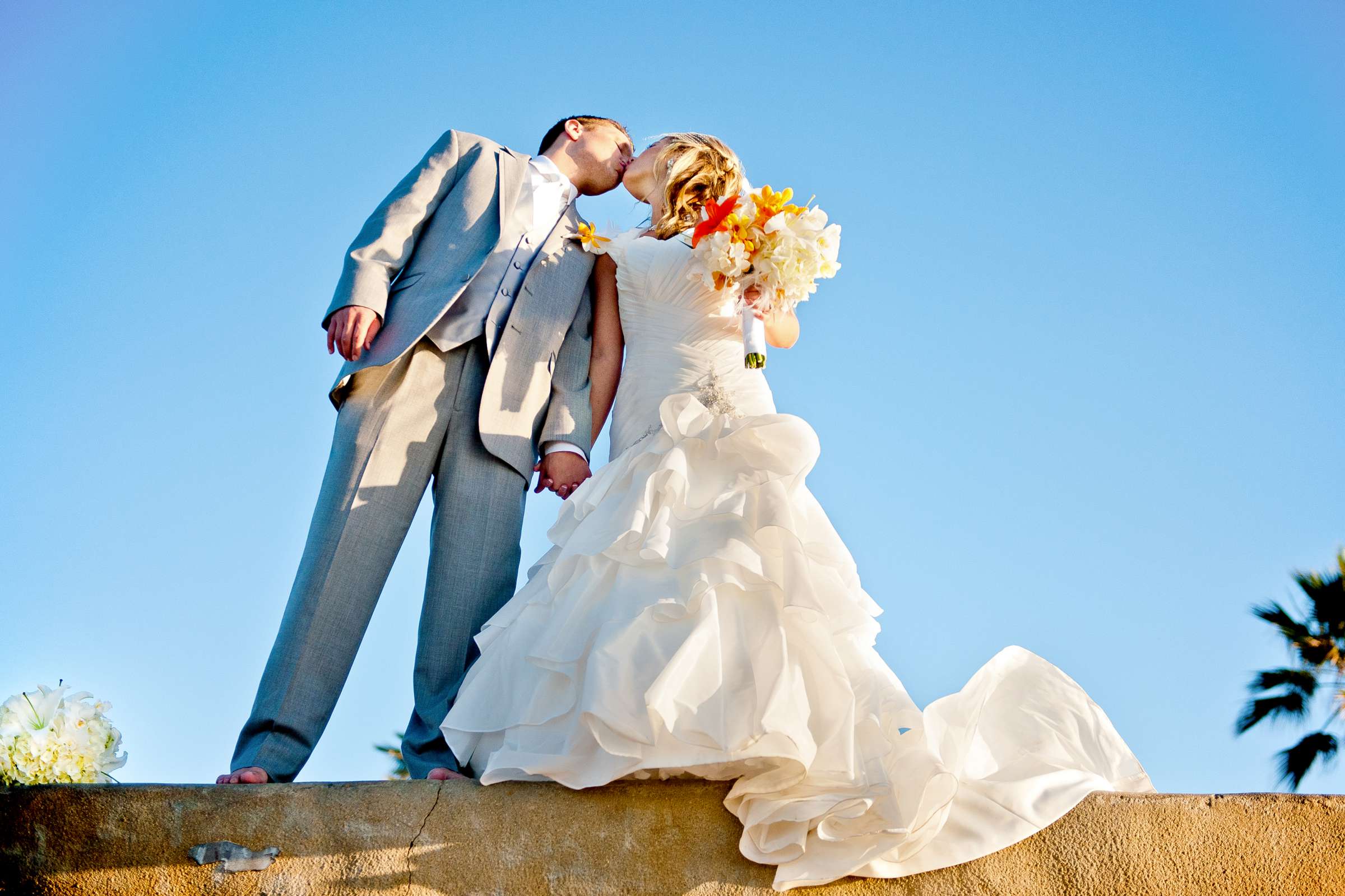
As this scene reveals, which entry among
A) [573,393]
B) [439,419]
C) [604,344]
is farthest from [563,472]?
[604,344]

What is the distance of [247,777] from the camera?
3.53 m

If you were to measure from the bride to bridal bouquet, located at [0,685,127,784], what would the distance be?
1042 mm

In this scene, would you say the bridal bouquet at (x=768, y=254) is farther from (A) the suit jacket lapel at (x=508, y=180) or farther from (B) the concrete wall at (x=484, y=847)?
(B) the concrete wall at (x=484, y=847)

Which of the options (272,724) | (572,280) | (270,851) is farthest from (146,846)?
(572,280)

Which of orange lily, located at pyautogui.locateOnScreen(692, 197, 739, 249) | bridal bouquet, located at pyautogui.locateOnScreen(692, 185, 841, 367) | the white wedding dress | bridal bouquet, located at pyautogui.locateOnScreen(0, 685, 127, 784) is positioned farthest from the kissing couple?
bridal bouquet, located at pyautogui.locateOnScreen(0, 685, 127, 784)

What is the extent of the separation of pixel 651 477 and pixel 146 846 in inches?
71.0

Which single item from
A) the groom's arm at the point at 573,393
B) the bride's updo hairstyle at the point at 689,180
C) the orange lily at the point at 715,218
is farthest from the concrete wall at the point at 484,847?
the bride's updo hairstyle at the point at 689,180

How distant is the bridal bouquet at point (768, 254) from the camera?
414 cm

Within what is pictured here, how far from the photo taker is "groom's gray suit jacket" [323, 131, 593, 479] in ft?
14.5

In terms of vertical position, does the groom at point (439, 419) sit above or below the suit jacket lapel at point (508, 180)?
below

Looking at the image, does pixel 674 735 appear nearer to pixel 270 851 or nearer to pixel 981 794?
pixel 981 794

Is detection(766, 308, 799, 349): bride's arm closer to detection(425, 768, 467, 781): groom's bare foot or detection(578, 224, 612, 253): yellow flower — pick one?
detection(578, 224, 612, 253): yellow flower

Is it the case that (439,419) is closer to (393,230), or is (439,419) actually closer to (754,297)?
(393,230)

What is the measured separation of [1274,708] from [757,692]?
1084 centimetres
